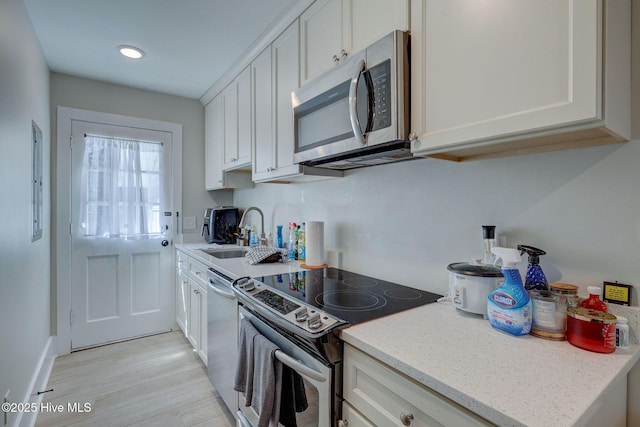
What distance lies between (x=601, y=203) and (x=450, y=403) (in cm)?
75

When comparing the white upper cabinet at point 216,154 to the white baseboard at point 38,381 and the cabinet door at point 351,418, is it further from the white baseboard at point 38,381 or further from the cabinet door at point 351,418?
the cabinet door at point 351,418

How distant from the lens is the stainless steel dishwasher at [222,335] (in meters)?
1.67

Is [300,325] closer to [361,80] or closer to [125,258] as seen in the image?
[361,80]

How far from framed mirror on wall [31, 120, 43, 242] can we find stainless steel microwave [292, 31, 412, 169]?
1.82 m

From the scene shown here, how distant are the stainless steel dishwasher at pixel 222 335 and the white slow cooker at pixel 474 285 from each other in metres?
1.09

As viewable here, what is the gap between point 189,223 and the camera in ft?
10.8

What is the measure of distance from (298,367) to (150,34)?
227 centimetres

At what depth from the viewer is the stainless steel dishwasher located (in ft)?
5.48

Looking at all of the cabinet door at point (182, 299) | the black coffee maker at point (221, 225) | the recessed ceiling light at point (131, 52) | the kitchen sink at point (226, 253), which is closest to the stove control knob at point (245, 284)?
the kitchen sink at point (226, 253)

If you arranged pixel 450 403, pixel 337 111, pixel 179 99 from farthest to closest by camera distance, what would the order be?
pixel 179 99 → pixel 337 111 → pixel 450 403

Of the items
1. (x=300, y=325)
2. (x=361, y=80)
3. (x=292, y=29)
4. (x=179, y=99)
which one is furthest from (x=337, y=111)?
(x=179, y=99)

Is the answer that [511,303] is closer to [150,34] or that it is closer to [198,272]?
[198,272]

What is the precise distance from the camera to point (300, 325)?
3.33ft

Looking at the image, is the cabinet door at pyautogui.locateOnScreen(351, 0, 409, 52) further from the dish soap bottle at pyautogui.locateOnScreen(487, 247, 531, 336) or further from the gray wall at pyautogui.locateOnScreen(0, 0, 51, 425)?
the gray wall at pyautogui.locateOnScreen(0, 0, 51, 425)
